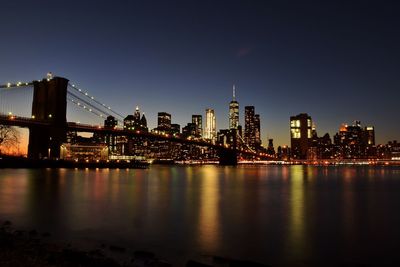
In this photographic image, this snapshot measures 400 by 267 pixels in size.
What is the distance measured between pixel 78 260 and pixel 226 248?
4.32 meters

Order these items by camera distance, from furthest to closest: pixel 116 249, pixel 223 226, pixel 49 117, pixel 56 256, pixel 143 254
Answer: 1. pixel 49 117
2. pixel 223 226
3. pixel 116 249
4. pixel 143 254
5. pixel 56 256

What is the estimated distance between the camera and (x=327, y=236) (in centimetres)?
1259

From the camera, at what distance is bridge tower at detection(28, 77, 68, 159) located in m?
53.8

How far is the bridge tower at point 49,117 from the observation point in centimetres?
5377

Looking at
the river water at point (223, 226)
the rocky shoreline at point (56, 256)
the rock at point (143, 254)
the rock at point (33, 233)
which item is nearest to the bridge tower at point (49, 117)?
the river water at point (223, 226)

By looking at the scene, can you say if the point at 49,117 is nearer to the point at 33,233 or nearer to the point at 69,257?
the point at 33,233

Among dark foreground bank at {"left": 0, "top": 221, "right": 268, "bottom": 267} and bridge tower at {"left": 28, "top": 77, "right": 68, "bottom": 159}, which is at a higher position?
bridge tower at {"left": 28, "top": 77, "right": 68, "bottom": 159}

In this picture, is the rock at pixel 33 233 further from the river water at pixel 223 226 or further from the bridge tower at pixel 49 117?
the bridge tower at pixel 49 117

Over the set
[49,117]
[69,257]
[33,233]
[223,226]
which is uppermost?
[49,117]

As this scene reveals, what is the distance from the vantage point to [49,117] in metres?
55.1

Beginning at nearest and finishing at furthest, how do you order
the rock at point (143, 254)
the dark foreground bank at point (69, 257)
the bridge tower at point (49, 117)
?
1. the dark foreground bank at point (69, 257)
2. the rock at point (143, 254)
3. the bridge tower at point (49, 117)

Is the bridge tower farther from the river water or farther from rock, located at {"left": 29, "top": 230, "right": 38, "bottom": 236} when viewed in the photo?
rock, located at {"left": 29, "top": 230, "right": 38, "bottom": 236}

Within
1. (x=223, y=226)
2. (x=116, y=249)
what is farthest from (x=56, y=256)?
(x=223, y=226)

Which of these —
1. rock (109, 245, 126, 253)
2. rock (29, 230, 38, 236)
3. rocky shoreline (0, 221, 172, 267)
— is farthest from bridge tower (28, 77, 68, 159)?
rock (109, 245, 126, 253)
